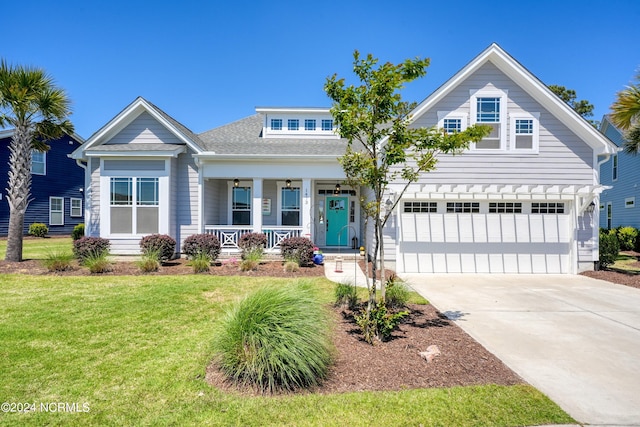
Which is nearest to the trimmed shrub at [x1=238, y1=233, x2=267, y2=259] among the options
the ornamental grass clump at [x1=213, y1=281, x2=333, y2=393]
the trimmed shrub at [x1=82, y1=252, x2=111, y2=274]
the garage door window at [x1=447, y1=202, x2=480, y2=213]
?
the trimmed shrub at [x1=82, y1=252, x2=111, y2=274]

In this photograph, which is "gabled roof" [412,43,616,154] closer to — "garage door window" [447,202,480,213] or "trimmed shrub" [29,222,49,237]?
"garage door window" [447,202,480,213]

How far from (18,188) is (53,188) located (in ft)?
46.6

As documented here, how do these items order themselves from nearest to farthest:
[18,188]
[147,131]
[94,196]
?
[18,188], [94,196], [147,131]

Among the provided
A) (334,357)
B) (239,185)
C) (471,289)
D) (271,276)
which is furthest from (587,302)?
(239,185)

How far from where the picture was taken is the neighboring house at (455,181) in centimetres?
1044

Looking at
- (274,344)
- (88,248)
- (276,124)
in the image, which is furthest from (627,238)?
(88,248)

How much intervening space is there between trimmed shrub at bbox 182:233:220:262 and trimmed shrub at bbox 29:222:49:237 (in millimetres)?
16569

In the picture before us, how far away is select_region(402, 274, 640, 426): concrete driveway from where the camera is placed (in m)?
3.28

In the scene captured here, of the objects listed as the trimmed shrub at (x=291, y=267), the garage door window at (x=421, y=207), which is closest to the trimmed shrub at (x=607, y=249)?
the garage door window at (x=421, y=207)

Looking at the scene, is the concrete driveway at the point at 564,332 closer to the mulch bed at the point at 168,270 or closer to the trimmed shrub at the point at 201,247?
the mulch bed at the point at 168,270

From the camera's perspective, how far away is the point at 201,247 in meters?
10.7

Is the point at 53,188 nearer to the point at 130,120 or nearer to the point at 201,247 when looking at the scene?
the point at 130,120

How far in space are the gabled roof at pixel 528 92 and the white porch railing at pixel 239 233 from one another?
6.09 meters

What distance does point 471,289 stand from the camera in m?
8.26
